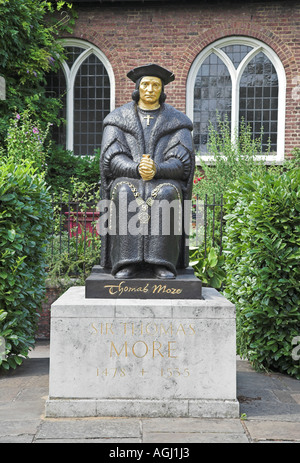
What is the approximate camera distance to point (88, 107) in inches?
541

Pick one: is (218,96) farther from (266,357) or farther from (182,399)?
(182,399)

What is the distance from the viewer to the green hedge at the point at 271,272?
5590mm

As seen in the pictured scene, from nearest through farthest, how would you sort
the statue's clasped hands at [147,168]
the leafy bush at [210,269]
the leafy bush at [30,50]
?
1. the statue's clasped hands at [147,168]
2. the leafy bush at [210,269]
3. the leafy bush at [30,50]

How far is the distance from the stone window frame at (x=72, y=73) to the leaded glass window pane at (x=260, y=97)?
127 inches

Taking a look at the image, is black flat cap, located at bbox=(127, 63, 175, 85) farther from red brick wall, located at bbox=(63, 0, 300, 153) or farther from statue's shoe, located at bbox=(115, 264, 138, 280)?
red brick wall, located at bbox=(63, 0, 300, 153)

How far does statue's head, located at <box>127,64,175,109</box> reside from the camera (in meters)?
4.84

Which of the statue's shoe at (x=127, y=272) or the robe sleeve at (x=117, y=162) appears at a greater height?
the robe sleeve at (x=117, y=162)

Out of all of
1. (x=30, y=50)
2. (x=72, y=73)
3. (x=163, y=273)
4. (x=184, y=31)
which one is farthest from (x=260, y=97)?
(x=163, y=273)

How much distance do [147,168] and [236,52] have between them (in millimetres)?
9826

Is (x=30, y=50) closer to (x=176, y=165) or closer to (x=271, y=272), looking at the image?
(x=176, y=165)

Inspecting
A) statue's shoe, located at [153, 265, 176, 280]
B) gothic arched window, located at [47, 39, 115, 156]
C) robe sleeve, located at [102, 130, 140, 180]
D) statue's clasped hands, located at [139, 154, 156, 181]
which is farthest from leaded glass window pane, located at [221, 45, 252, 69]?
statue's shoe, located at [153, 265, 176, 280]

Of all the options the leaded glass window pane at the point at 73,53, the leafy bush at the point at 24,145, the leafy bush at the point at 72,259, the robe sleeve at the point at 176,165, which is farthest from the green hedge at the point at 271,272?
the leaded glass window pane at the point at 73,53

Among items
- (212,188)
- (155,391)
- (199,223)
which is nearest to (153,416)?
(155,391)

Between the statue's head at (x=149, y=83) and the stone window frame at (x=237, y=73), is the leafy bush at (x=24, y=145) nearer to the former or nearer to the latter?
the stone window frame at (x=237, y=73)
